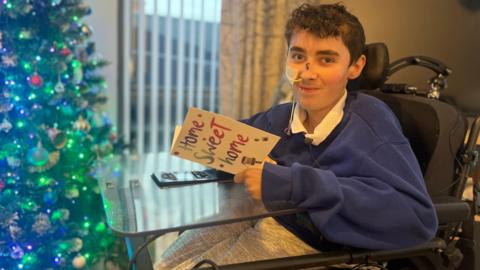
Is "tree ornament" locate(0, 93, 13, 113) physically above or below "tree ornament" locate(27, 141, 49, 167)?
above

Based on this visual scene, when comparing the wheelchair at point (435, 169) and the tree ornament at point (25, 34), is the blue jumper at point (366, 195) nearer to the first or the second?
the wheelchair at point (435, 169)

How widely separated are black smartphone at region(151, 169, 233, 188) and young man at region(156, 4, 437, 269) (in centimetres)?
14

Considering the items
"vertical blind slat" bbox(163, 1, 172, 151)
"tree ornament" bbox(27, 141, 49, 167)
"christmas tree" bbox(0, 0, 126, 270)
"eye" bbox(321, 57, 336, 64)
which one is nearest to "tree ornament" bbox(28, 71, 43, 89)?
"christmas tree" bbox(0, 0, 126, 270)

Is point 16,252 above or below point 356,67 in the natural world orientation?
below

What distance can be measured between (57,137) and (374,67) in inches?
52.1

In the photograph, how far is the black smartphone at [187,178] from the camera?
44.4 inches

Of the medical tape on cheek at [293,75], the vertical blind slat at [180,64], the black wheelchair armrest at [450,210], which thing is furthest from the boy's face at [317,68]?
the vertical blind slat at [180,64]

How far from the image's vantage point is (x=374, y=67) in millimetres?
1237

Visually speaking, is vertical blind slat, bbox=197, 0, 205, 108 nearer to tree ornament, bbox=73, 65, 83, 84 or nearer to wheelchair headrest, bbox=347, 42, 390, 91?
tree ornament, bbox=73, 65, 83, 84

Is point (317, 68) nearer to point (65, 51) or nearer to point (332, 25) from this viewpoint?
point (332, 25)

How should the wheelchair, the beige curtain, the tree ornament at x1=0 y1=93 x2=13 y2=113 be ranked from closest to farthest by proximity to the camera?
the wheelchair, the tree ornament at x1=0 y1=93 x2=13 y2=113, the beige curtain

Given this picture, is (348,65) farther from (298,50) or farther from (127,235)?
(127,235)

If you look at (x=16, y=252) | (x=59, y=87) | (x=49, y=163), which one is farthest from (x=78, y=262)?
(x=59, y=87)

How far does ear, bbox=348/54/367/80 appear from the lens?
45.8 inches
